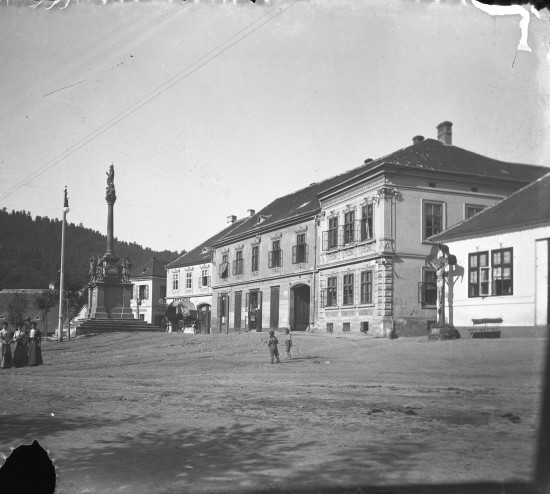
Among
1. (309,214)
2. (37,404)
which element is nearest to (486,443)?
(37,404)

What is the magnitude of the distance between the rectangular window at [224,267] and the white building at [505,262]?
3191cm

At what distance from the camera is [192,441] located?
22.1 ft

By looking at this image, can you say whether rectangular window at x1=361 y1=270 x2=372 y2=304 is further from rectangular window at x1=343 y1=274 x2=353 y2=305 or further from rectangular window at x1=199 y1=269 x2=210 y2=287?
rectangular window at x1=199 y1=269 x2=210 y2=287

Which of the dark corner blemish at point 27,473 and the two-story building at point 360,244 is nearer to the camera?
the dark corner blemish at point 27,473

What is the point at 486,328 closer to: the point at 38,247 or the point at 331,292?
the point at 38,247

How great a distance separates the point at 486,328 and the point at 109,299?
19.4 meters

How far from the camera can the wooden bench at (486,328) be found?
18.2 feet

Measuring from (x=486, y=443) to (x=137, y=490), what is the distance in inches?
136

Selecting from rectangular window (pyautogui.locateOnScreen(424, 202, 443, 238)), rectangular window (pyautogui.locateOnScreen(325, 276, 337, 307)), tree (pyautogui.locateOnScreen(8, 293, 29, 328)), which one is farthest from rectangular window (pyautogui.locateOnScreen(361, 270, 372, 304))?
rectangular window (pyautogui.locateOnScreen(424, 202, 443, 238))

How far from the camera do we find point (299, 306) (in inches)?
1217

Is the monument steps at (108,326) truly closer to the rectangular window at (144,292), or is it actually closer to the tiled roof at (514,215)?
the tiled roof at (514,215)

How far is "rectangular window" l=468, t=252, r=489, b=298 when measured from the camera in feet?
19.0

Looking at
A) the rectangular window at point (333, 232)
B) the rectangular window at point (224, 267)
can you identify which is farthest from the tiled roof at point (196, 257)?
the rectangular window at point (333, 232)

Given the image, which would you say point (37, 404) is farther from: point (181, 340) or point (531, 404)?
point (181, 340)
